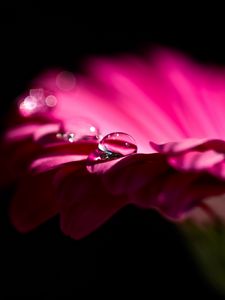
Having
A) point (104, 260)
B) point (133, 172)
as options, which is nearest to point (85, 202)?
point (133, 172)

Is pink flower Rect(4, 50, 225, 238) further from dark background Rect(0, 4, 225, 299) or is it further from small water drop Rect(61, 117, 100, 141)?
dark background Rect(0, 4, 225, 299)

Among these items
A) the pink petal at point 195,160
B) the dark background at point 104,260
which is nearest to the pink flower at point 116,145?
the pink petal at point 195,160

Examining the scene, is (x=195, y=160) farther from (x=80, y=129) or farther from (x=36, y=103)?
(x=36, y=103)

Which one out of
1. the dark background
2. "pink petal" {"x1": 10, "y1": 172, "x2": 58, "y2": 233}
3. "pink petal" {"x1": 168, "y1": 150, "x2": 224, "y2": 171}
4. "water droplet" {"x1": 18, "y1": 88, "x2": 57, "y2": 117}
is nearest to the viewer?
"pink petal" {"x1": 168, "y1": 150, "x2": 224, "y2": 171}

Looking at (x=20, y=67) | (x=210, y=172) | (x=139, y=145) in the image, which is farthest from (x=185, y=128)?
(x=20, y=67)

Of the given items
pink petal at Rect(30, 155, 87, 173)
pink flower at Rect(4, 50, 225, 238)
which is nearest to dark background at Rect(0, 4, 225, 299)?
pink flower at Rect(4, 50, 225, 238)

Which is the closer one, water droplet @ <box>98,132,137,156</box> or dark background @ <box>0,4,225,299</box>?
water droplet @ <box>98,132,137,156</box>

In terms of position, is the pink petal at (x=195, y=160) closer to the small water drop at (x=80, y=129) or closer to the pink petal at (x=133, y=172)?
the pink petal at (x=133, y=172)

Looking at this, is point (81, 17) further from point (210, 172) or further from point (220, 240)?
point (210, 172)
